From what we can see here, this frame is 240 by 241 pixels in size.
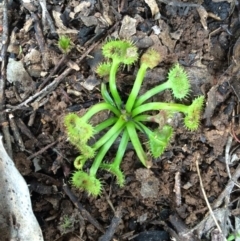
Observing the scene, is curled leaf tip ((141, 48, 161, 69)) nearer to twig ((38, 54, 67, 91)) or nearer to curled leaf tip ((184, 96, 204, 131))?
curled leaf tip ((184, 96, 204, 131))

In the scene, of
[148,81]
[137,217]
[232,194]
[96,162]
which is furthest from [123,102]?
[232,194]

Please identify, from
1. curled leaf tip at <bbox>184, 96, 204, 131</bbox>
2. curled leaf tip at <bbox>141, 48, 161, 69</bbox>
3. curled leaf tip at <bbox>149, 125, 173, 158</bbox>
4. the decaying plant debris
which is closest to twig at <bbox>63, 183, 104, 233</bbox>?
the decaying plant debris

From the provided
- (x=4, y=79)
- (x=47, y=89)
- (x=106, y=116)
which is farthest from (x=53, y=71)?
(x=106, y=116)

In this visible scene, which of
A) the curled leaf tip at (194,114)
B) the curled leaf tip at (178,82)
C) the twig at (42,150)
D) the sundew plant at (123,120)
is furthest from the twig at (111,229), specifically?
the curled leaf tip at (178,82)

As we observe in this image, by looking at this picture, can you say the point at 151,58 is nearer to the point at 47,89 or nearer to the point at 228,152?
the point at 47,89

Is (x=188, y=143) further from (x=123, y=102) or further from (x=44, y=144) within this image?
(x=44, y=144)

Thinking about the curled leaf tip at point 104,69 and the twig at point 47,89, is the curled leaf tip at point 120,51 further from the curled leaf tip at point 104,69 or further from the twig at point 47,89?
the twig at point 47,89
